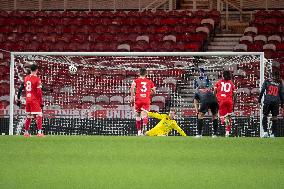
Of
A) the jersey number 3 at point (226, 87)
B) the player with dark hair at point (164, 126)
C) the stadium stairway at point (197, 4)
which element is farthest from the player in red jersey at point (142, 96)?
the stadium stairway at point (197, 4)

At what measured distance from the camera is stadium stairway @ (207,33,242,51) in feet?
101

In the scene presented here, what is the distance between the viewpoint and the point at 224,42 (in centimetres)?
3112

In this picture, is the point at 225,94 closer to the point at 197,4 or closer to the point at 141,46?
the point at 141,46

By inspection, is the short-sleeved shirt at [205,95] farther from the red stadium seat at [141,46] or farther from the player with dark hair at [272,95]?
the red stadium seat at [141,46]

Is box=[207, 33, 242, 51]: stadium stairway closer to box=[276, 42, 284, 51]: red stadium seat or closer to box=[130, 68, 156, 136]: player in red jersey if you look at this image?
box=[276, 42, 284, 51]: red stadium seat

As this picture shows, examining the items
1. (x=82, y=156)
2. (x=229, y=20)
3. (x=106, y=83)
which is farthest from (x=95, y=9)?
(x=82, y=156)

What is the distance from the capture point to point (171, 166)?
11.7m

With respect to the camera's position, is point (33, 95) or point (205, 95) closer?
point (33, 95)

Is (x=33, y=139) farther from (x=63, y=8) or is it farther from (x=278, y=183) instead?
(x=63, y=8)

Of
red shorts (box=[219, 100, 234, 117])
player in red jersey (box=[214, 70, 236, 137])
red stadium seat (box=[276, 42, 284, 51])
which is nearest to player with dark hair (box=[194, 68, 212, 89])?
player in red jersey (box=[214, 70, 236, 137])

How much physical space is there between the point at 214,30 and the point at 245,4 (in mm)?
3278

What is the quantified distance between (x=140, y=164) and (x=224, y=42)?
19.6m

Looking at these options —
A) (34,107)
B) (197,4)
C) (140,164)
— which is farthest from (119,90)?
(197,4)

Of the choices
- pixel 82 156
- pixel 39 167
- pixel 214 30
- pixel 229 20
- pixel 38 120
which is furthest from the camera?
pixel 229 20
